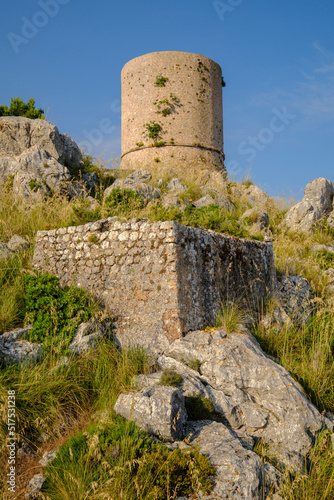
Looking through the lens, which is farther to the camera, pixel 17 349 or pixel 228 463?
pixel 17 349

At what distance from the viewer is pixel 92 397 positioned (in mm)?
4480

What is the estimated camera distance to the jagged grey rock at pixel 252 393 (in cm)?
420

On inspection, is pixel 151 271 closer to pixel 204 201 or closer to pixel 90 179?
pixel 204 201

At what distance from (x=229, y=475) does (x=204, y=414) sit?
3.10ft

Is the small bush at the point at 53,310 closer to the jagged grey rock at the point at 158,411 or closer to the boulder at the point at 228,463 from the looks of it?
the jagged grey rock at the point at 158,411

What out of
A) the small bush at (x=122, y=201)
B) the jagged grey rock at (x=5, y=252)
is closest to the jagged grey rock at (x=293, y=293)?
the small bush at (x=122, y=201)

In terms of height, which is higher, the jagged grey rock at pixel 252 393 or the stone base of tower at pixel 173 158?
the stone base of tower at pixel 173 158

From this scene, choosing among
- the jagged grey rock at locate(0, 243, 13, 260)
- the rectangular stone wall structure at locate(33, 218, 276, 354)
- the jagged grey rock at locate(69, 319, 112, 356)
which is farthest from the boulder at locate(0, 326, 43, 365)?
the jagged grey rock at locate(0, 243, 13, 260)

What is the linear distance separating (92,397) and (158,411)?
1.18 metres

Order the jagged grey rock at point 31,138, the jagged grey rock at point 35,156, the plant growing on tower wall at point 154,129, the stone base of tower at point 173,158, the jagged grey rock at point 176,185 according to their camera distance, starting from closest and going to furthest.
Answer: the jagged grey rock at point 35,156 < the jagged grey rock at point 31,138 < the jagged grey rock at point 176,185 < the stone base of tower at point 173,158 < the plant growing on tower wall at point 154,129

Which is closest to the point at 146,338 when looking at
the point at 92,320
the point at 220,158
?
the point at 92,320

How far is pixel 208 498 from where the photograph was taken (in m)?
3.05

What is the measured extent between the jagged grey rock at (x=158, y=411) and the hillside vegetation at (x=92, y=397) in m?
0.15

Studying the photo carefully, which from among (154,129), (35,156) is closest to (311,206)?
(154,129)
